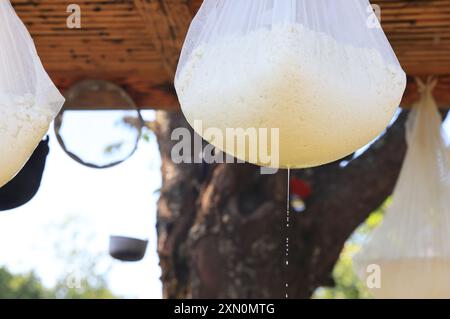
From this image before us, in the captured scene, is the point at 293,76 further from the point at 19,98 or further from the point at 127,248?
the point at 127,248

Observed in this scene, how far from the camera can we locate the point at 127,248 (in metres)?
3.85

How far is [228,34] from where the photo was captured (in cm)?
197

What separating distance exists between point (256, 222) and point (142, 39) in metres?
1.13

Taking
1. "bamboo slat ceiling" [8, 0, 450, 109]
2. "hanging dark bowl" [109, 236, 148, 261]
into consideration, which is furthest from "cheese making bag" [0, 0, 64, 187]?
"hanging dark bowl" [109, 236, 148, 261]

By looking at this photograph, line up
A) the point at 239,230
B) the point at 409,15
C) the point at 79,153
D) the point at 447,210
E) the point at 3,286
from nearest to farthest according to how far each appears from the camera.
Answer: the point at 409,15
the point at 447,210
the point at 79,153
the point at 239,230
the point at 3,286

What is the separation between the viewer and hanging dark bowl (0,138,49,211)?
2918mm

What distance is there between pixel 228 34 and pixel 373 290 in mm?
1481

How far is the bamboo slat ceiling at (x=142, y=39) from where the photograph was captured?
2.86 metres

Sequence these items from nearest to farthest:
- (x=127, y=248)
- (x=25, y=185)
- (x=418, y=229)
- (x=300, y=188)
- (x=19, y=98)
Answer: (x=19, y=98)
(x=25, y=185)
(x=418, y=229)
(x=127, y=248)
(x=300, y=188)

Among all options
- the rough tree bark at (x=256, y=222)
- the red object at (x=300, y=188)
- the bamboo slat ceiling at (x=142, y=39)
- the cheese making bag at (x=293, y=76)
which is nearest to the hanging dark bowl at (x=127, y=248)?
the rough tree bark at (x=256, y=222)

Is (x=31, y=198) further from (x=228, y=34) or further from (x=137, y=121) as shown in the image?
(x=228, y=34)

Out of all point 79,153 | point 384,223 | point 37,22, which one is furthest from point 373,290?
point 37,22

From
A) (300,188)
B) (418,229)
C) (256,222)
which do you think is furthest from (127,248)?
(418,229)

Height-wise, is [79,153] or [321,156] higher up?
[79,153]
